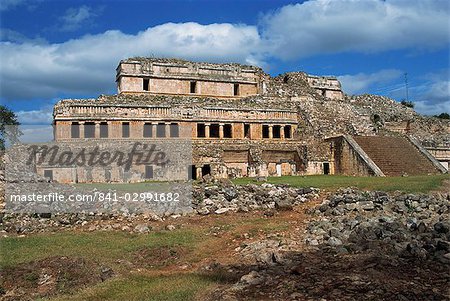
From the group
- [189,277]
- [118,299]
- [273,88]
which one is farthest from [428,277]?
[273,88]

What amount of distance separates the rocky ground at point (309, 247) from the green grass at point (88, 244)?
0.62 m

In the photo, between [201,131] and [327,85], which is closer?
[201,131]

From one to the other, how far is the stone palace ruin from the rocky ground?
10.8 m

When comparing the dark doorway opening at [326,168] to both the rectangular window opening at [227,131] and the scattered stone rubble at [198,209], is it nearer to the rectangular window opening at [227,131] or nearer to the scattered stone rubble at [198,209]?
the rectangular window opening at [227,131]

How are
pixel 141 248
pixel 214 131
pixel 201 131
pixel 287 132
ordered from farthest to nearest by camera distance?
pixel 287 132
pixel 214 131
pixel 201 131
pixel 141 248

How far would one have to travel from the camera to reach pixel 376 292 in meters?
8.84

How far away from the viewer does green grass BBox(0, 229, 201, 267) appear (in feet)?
44.9

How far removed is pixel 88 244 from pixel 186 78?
27052 mm

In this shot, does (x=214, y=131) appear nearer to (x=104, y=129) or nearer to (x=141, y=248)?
(x=104, y=129)

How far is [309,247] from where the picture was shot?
13328mm

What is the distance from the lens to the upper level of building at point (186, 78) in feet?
126

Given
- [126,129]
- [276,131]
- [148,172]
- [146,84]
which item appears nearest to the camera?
[148,172]

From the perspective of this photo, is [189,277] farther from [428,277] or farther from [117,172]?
[117,172]

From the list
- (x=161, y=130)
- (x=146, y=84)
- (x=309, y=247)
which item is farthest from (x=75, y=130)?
(x=309, y=247)
